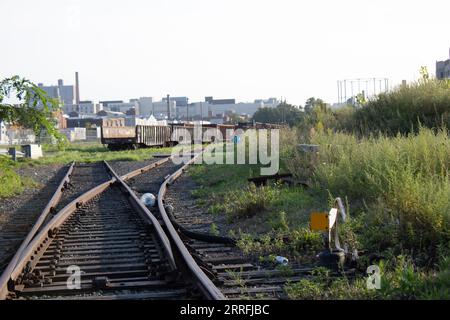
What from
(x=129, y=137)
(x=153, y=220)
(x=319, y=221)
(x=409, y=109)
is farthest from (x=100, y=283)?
(x=129, y=137)

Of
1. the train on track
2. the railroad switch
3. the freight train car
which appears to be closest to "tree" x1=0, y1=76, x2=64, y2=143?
the railroad switch

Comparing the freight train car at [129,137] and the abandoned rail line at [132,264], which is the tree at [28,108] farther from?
the freight train car at [129,137]

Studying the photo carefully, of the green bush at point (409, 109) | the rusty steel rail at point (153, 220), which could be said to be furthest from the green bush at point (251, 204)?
the green bush at point (409, 109)

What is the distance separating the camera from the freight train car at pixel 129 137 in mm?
41719

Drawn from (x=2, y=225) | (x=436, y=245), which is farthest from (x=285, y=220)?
(x=2, y=225)

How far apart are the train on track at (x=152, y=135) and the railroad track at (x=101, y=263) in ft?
88.4

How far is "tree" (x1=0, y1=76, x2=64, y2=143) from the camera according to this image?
11.8 m

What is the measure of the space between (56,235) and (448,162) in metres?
5.82

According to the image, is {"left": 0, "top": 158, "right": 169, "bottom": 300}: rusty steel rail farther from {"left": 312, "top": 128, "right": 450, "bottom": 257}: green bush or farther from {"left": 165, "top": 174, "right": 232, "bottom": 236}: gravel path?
{"left": 312, "top": 128, "right": 450, "bottom": 257}: green bush

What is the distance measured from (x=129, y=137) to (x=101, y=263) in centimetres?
3594

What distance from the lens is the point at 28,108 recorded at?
40.0ft

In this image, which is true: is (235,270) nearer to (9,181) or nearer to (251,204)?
(251,204)

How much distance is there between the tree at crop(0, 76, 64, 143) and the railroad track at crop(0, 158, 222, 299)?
8.75 feet
